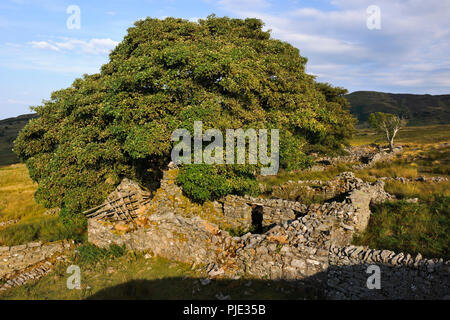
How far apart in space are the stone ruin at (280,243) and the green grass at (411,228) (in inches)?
25.3


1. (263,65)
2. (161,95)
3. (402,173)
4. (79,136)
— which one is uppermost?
(263,65)

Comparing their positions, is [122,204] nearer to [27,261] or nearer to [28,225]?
[27,261]

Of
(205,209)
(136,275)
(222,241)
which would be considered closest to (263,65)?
(205,209)

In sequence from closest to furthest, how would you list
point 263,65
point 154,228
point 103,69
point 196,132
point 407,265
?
point 407,265 < point 154,228 < point 196,132 < point 263,65 < point 103,69

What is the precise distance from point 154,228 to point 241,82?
322 inches

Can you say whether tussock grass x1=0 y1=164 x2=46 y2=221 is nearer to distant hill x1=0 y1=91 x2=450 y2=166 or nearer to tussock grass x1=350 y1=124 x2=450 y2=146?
tussock grass x1=350 y1=124 x2=450 y2=146

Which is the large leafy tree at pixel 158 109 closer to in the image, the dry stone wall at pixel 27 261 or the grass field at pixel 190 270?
the dry stone wall at pixel 27 261

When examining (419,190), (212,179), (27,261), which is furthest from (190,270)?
(419,190)

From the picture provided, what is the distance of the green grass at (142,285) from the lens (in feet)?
25.5

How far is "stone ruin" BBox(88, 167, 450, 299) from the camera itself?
6.86m

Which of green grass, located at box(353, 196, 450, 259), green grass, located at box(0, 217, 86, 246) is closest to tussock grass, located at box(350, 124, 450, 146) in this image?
green grass, located at box(353, 196, 450, 259)

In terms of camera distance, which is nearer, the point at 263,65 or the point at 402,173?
the point at 263,65

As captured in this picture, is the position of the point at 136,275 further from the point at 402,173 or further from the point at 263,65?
the point at 402,173

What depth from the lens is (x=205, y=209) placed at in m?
13.9
